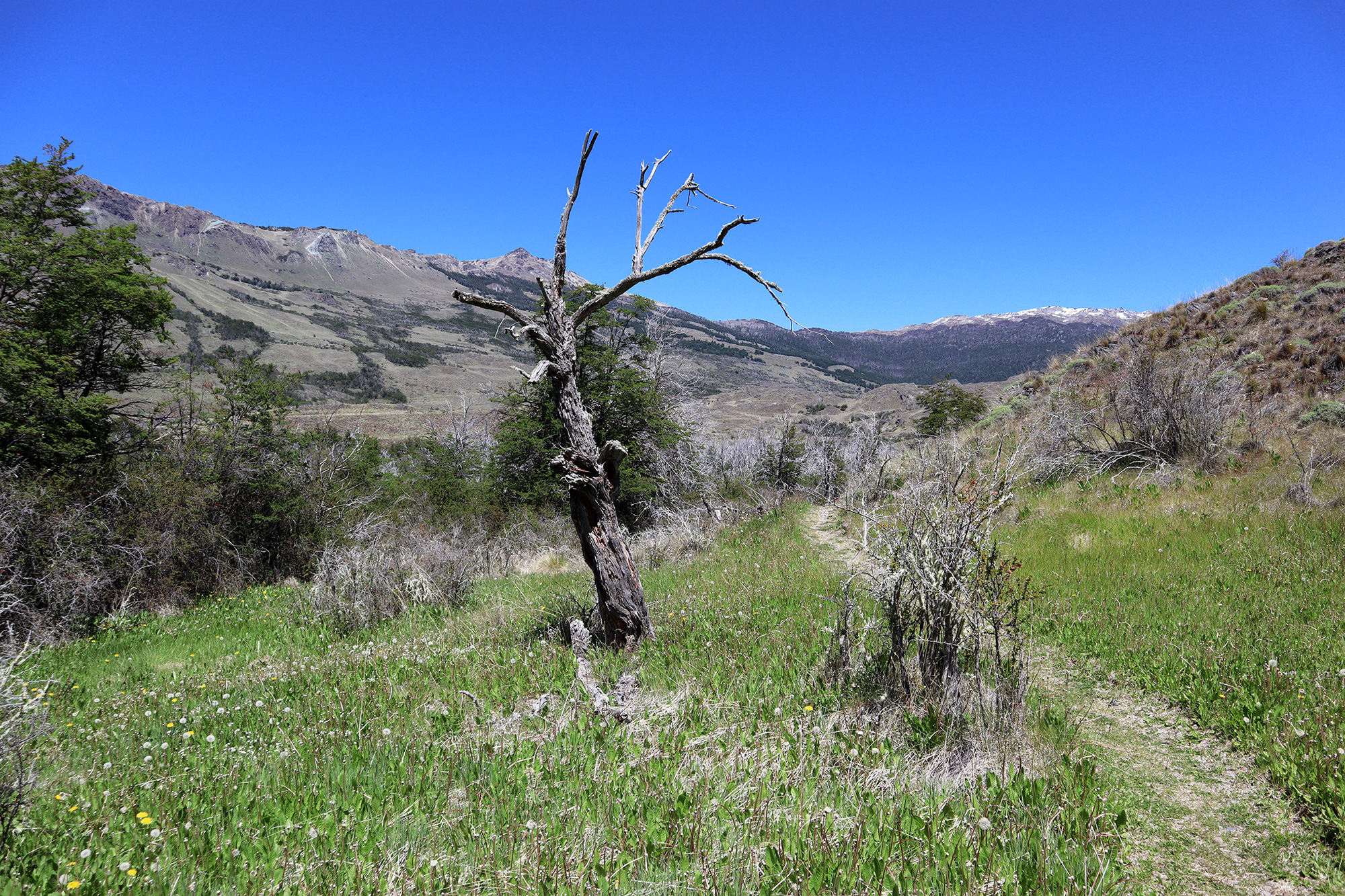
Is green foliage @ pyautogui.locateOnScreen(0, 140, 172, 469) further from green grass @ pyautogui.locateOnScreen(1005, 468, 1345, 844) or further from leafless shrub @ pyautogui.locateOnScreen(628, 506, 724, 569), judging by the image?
green grass @ pyautogui.locateOnScreen(1005, 468, 1345, 844)

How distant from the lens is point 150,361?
1355 centimetres

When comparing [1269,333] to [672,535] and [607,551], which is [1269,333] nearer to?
[672,535]

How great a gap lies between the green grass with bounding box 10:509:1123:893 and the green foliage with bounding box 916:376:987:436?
2418 centimetres

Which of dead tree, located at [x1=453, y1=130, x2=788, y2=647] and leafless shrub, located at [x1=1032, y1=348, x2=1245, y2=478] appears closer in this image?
dead tree, located at [x1=453, y1=130, x2=788, y2=647]

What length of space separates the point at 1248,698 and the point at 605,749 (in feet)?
14.1

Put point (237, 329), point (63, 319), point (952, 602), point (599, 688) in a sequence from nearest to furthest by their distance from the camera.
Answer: point (952, 602), point (599, 688), point (63, 319), point (237, 329)

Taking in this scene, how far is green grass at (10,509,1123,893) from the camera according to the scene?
8.61 feet

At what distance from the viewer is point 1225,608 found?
549 centimetres

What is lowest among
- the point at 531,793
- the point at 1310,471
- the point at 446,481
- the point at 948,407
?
the point at 531,793

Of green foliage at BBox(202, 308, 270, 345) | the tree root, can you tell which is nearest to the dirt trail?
the tree root

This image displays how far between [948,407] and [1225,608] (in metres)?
24.3

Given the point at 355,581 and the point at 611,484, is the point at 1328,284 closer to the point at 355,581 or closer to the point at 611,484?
the point at 611,484

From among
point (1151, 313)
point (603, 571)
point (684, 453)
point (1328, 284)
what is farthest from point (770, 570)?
point (1151, 313)

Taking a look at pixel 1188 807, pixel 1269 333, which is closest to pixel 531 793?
pixel 1188 807
